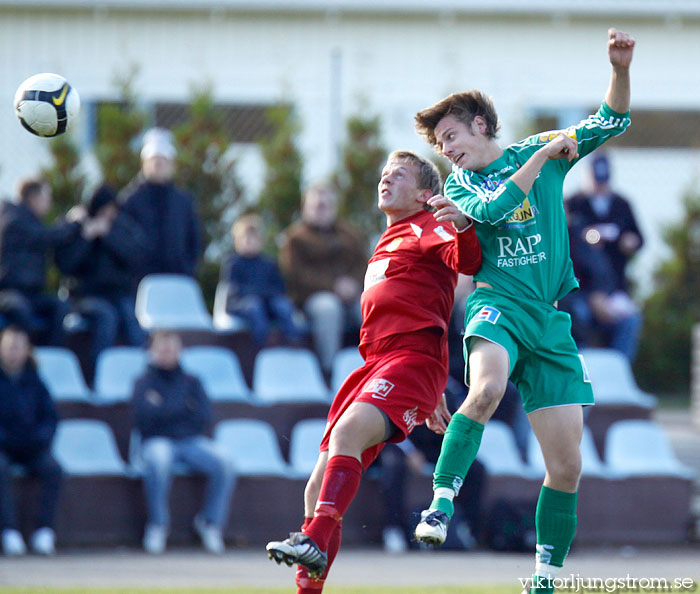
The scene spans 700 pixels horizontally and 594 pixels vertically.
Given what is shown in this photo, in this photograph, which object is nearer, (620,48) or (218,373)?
(620,48)

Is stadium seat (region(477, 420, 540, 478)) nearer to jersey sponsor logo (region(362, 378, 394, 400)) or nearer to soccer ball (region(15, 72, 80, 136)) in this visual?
jersey sponsor logo (region(362, 378, 394, 400))

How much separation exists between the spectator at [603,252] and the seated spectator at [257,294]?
113 inches

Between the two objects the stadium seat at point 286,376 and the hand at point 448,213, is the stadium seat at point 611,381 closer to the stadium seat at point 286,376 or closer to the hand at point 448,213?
the stadium seat at point 286,376

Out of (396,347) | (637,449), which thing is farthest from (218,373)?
(396,347)

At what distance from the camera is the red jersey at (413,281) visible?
5.57 metres

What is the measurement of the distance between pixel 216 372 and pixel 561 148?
620 cm

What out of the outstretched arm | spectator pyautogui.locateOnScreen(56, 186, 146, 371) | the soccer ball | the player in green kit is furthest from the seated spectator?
the outstretched arm

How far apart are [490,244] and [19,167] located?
958cm

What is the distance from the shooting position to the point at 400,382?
5430mm

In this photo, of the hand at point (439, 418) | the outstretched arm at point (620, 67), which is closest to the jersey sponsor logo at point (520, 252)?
the outstretched arm at point (620, 67)

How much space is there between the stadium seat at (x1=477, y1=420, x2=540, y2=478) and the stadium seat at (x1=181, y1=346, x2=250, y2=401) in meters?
2.29

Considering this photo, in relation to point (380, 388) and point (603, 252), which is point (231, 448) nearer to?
point (603, 252)

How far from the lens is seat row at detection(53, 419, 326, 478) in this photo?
9.95 m

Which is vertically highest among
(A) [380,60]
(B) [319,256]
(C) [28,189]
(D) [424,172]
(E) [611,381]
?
(A) [380,60]
